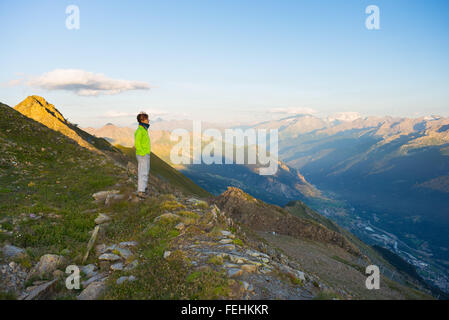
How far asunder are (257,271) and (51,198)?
1646 centimetres

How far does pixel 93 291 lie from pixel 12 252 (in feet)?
17.0

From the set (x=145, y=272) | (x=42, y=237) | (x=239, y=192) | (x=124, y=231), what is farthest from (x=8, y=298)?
(x=239, y=192)

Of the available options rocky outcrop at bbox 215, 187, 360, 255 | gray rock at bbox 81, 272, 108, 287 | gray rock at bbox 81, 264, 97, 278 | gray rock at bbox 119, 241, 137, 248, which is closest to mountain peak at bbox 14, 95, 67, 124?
rocky outcrop at bbox 215, 187, 360, 255

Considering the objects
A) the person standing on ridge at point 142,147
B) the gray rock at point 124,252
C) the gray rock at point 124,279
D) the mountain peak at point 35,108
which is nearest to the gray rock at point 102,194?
the person standing on ridge at point 142,147

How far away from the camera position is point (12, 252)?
10.7 m

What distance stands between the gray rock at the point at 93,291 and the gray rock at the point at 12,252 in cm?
418

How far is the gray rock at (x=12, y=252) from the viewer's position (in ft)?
34.0

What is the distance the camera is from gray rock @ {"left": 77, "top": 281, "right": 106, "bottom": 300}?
326 inches

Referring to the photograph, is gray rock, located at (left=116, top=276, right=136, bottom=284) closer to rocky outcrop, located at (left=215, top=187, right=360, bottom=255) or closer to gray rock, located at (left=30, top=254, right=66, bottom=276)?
gray rock, located at (left=30, top=254, right=66, bottom=276)

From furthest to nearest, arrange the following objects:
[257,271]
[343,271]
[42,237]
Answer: [343,271] < [42,237] < [257,271]

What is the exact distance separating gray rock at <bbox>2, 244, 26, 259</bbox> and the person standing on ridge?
25.5 feet

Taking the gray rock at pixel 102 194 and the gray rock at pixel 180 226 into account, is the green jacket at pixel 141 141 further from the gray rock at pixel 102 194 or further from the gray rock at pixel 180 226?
the gray rock at pixel 180 226

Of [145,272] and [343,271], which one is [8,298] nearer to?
[145,272]
